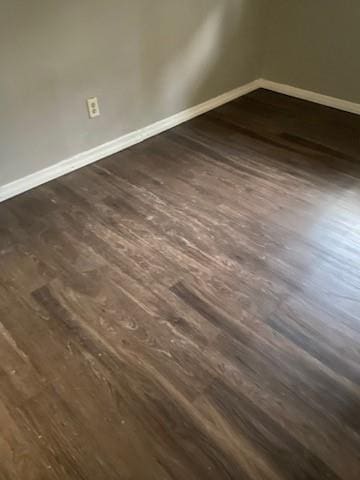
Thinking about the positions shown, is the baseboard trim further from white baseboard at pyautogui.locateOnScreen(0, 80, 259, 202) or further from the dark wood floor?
the dark wood floor

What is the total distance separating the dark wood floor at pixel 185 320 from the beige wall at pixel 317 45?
795 mm

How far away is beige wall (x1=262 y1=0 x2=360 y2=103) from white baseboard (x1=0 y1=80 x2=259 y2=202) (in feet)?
1.32

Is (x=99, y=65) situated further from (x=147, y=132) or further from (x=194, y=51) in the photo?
(x=194, y=51)

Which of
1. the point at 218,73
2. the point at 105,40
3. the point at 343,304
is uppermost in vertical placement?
the point at 105,40

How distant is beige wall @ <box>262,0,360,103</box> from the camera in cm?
299

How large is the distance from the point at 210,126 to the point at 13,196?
57.9 inches

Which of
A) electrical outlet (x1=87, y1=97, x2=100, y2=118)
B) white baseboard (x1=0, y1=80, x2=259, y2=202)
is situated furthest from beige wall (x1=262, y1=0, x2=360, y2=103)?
electrical outlet (x1=87, y1=97, x2=100, y2=118)

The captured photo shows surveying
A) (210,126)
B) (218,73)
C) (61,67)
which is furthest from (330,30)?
(61,67)

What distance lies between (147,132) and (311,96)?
144 cm

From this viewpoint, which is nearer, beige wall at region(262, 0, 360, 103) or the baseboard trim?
beige wall at region(262, 0, 360, 103)

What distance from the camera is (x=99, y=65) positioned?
2.43m

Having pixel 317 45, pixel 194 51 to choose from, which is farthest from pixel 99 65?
pixel 317 45

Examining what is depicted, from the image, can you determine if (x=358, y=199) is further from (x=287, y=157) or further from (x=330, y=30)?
(x=330, y=30)

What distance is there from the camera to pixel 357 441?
1.28 meters
